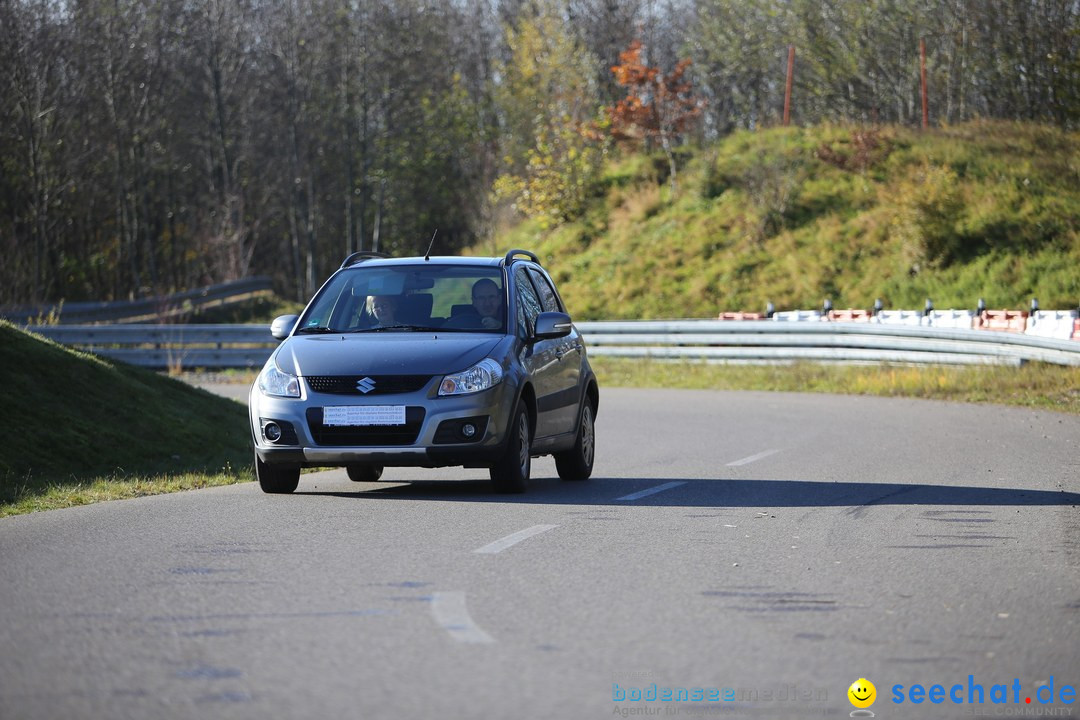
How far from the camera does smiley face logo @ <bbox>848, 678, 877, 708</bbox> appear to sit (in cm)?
498

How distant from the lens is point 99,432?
14.4 metres

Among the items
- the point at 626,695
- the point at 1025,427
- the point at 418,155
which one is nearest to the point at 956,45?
the point at 418,155

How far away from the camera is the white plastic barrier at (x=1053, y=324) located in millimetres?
23016

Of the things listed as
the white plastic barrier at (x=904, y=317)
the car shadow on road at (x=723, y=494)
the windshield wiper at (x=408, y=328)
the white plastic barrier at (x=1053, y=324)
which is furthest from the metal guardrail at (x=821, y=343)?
the windshield wiper at (x=408, y=328)

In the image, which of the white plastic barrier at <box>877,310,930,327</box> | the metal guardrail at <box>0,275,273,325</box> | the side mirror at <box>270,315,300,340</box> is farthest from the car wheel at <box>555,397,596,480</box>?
the metal guardrail at <box>0,275,273,325</box>

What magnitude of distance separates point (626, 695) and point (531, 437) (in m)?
6.33

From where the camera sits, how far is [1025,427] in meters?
17.5

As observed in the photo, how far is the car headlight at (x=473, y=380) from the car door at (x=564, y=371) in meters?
1.21

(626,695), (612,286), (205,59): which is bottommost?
(612,286)

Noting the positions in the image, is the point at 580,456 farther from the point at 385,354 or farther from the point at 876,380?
the point at 876,380

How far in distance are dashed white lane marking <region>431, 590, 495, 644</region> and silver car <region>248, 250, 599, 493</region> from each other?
361 centimetres

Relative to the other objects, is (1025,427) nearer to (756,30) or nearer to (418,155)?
(756,30)

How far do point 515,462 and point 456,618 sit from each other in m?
4.59

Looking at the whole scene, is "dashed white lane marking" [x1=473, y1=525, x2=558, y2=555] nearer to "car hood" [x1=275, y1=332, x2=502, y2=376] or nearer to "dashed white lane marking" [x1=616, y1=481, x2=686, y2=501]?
"car hood" [x1=275, y1=332, x2=502, y2=376]
